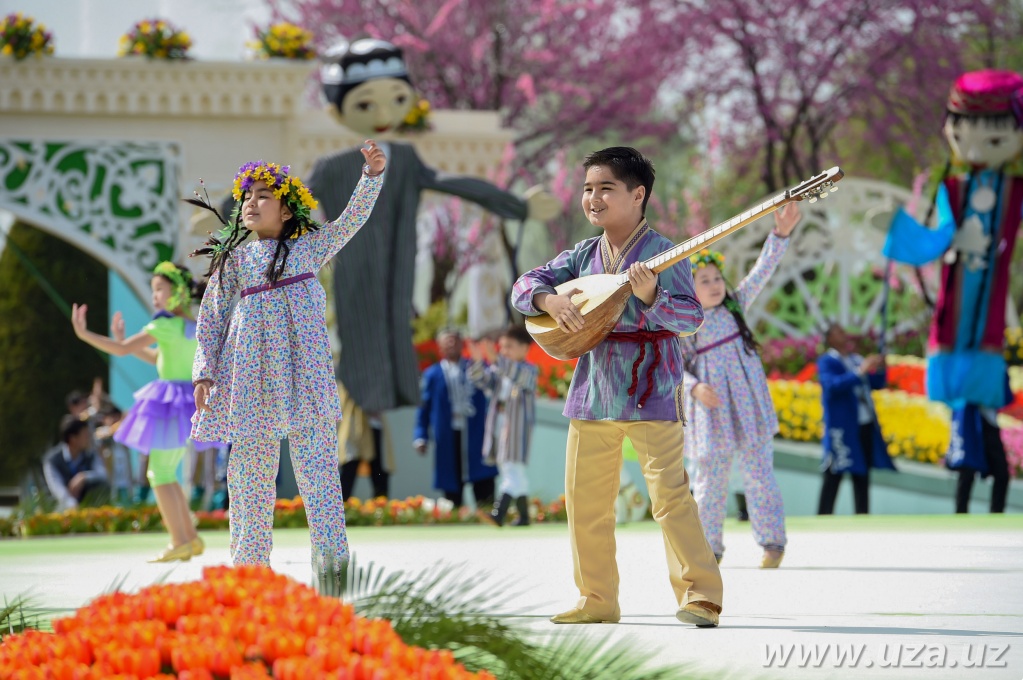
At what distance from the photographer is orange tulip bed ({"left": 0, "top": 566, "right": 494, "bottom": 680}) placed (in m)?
3.03

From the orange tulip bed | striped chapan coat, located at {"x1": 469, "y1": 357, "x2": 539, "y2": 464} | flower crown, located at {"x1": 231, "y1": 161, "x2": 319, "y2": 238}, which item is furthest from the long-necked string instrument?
striped chapan coat, located at {"x1": 469, "y1": 357, "x2": 539, "y2": 464}

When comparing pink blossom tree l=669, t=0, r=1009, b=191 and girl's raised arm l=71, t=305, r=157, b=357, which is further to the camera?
pink blossom tree l=669, t=0, r=1009, b=191

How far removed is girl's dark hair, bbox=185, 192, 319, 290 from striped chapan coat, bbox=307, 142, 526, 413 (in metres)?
4.52

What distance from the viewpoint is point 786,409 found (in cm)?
1284

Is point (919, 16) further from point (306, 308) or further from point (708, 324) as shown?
point (306, 308)

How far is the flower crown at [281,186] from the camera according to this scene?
5656 mm

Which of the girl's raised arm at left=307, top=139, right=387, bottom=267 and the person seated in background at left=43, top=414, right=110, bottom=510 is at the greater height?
the girl's raised arm at left=307, top=139, right=387, bottom=267

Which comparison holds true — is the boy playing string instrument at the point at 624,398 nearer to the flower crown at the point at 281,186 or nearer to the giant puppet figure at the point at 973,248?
the flower crown at the point at 281,186

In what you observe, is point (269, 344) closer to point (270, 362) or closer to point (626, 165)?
point (270, 362)

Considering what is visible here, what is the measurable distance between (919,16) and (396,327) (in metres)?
14.0

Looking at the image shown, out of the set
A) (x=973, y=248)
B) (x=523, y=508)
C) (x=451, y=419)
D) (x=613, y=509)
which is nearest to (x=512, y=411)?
(x=523, y=508)

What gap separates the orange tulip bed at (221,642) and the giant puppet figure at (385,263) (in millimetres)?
6824

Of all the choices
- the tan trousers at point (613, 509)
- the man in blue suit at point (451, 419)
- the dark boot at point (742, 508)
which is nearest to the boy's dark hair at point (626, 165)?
the tan trousers at point (613, 509)

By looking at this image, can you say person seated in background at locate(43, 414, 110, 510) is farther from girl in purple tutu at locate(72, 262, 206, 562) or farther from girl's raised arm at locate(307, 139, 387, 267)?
girl's raised arm at locate(307, 139, 387, 267)
